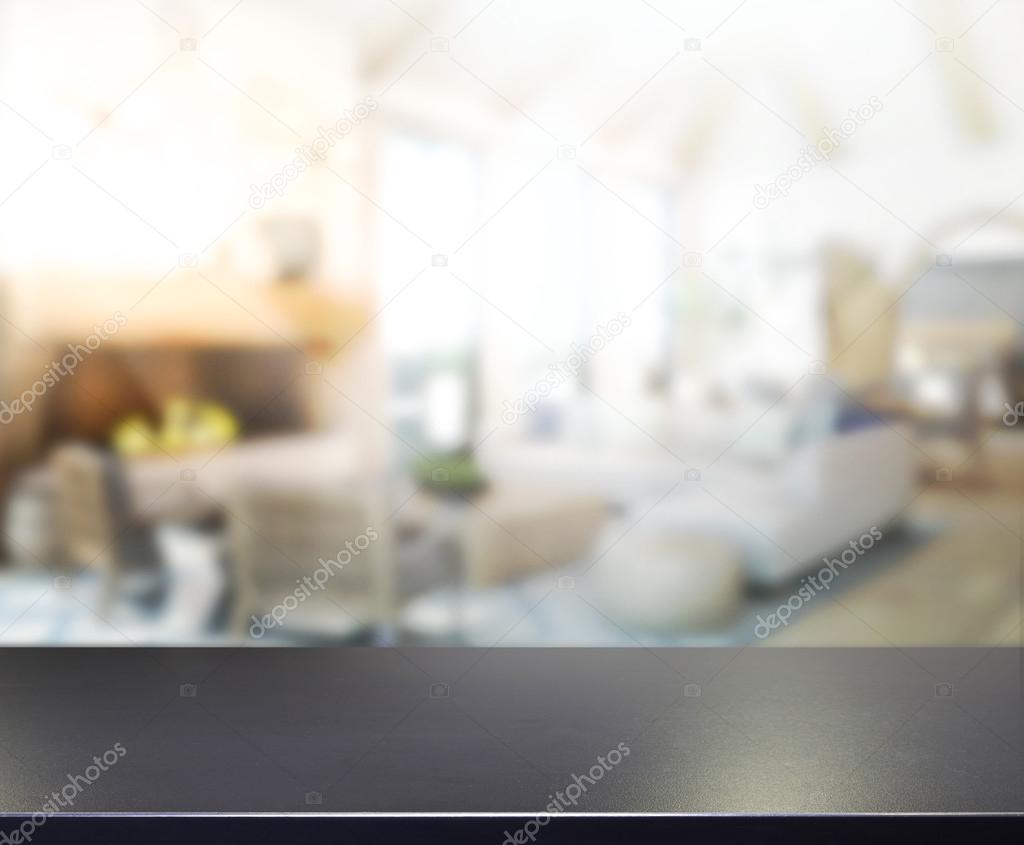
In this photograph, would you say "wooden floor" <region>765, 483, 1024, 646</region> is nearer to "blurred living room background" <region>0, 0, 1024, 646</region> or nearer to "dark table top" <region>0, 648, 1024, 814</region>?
"blurred living room background" <region>0, 0, 1024, 646</region>

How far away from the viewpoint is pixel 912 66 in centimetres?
127

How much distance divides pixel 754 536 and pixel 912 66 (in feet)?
2.20

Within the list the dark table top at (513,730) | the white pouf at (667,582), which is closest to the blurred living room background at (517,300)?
the white pouf at (667,582)

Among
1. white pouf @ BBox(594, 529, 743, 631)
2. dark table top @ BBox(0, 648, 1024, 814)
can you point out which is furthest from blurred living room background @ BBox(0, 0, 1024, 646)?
dark table top @ BBox(0, 648, 1024, 814)

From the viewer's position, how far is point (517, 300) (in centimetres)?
127

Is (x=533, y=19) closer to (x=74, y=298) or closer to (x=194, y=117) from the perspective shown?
(x=194, y=117)

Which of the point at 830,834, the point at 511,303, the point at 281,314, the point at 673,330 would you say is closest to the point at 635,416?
the point at 673,330

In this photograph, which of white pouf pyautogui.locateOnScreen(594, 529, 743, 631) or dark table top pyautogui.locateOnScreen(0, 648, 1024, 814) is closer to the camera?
dark table top pyautogui.locateOnScreen(0, 648, 1024, 814)

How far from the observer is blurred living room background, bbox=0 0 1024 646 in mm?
1266

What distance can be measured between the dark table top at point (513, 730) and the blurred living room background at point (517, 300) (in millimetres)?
300

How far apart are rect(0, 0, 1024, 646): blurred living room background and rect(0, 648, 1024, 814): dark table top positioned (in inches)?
11.8

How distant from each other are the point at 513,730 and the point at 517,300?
0.67 m

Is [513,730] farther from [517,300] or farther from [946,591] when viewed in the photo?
[946,591]

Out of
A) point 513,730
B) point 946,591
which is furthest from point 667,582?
point 513,730
